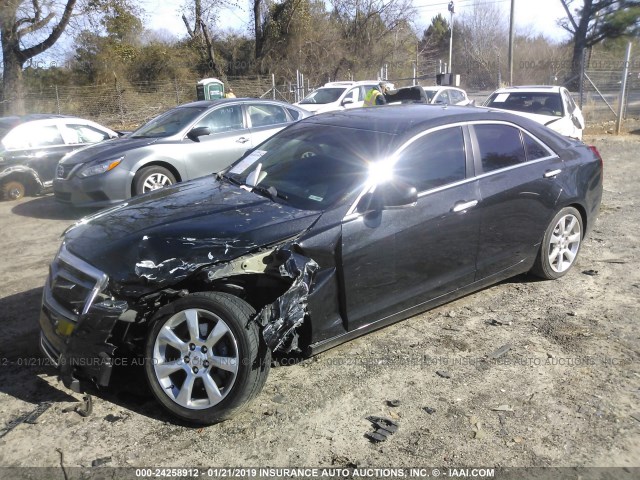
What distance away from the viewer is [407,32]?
4066 cm

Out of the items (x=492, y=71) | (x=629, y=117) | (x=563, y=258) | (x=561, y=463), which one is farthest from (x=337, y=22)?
(x=561, y=463)

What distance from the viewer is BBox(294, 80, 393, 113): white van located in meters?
17.3

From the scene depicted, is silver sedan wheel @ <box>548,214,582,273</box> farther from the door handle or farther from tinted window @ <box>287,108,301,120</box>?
tinted window @ <box>287,108,301,120</box>

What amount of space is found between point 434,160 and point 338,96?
14.1 meters

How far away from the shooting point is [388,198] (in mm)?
3746

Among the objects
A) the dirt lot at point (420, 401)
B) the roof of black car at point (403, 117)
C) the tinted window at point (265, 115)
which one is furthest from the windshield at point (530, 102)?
the dirt lot at point (420, 401)

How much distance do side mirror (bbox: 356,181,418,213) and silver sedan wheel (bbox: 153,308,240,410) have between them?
1.24 metres

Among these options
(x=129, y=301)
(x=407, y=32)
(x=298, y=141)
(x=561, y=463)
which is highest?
(x=407, y=32)

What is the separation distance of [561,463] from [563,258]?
2.78 meters

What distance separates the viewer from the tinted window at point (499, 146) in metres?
4.50

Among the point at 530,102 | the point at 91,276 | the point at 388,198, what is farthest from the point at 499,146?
the point at 530,102

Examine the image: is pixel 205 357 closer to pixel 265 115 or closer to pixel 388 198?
pixel 388 198

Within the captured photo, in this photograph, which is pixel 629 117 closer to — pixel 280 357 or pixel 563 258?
pixel 563 258

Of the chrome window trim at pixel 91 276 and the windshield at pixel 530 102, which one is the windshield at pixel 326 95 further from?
the chrome window trim at pixel 91 276
